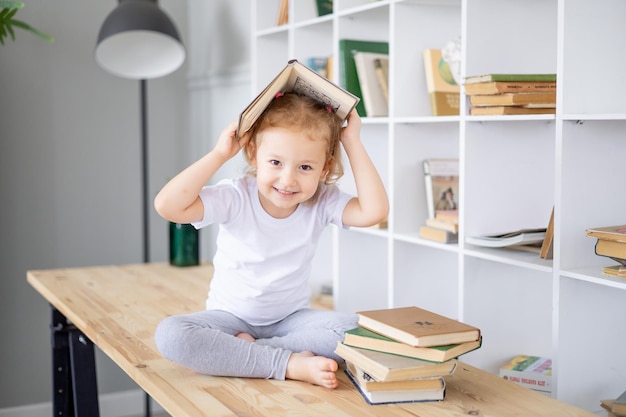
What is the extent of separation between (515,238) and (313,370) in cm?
59

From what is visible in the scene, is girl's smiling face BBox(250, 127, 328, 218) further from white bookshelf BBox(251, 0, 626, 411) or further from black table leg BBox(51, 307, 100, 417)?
black table leg BBox(51, 307, 100, 417)

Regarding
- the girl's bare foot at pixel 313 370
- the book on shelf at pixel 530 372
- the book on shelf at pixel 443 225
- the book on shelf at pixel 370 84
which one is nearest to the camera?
the girl's bare foot at pixel 313 370

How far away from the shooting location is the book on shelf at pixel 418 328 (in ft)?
4.33

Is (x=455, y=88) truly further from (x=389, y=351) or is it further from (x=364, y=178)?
(x=389, y=351)

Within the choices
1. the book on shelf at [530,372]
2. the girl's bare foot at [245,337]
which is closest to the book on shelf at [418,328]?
the girl's bare foot at [245,337]

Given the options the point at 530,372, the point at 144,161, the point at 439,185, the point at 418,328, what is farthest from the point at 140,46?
the point at 418,328

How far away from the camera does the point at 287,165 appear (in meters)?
1.52

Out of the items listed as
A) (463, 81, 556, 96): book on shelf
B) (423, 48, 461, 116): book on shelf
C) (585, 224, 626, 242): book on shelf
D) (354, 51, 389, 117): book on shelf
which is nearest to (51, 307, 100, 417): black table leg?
(354, 51, 389, 117): book on shelf

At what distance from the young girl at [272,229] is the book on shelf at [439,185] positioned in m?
0.44

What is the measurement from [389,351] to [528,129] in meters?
0.79

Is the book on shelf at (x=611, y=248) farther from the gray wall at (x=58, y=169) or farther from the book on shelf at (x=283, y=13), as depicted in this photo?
the gray wall at (x=58, y=169)

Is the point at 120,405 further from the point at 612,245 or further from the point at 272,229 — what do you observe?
the point at 612,245

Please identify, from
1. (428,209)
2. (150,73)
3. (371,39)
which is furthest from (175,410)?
(150,73)

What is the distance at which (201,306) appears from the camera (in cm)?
218
